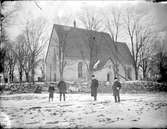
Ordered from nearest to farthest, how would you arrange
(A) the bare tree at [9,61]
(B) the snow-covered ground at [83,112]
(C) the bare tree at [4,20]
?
1. (B) the snow-covered ground at [83,112]
2. (C) the bare tree at [4,20]
3. (A) the bare tree at [9,61]

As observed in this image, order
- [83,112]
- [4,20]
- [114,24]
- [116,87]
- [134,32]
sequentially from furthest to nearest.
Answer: [114,24] < [134,32] < [116,87] < [4,20] < [83,112]

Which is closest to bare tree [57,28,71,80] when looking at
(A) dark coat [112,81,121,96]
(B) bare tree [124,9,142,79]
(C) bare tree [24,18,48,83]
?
(C) bare tree [24,18,48,83]

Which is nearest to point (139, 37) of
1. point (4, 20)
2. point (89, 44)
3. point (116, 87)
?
point (89, 44)

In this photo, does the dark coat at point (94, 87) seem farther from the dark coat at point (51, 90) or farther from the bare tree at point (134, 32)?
the bare tree at point (134, 32)

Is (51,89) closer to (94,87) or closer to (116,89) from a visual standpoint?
(94,87)

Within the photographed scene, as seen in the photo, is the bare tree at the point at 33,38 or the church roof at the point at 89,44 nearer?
the bare tree at the point at 33,38

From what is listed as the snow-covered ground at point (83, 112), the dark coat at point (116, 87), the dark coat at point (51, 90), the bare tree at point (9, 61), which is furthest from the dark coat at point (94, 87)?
the bare tree at point (9, 61)

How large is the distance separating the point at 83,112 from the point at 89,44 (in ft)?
5.30

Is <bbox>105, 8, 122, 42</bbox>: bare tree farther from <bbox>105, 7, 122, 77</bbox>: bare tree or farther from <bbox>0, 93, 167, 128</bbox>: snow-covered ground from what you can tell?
<bbox>0, 93, 167, 128</bbox>: snow-covered ground

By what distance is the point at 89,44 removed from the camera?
413cm

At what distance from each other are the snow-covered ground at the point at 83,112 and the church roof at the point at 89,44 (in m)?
0.97

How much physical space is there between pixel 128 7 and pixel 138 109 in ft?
6.26

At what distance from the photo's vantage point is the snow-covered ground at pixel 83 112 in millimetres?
2848

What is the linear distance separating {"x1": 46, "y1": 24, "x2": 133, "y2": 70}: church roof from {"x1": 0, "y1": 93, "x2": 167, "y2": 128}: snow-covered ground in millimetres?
970
